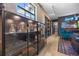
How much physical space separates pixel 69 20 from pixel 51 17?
38cm

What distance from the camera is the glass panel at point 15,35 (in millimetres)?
1870

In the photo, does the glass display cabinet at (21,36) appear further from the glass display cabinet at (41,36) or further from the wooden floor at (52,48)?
the wooden floor at (52,48)

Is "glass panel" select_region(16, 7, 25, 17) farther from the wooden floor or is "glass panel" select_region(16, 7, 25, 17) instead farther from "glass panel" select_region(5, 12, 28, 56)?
the wooden floor

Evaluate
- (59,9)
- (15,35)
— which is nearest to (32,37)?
(15,35)

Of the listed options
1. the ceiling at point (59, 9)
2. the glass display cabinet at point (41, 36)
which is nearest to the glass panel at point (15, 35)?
the glass display cabinet at point (41, 36)

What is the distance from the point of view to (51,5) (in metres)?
2.24

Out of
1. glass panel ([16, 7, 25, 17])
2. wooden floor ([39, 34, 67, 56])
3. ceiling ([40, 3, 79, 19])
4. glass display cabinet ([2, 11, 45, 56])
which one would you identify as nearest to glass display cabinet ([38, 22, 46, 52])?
glass display cabinet ([2, 11, 45, 56])

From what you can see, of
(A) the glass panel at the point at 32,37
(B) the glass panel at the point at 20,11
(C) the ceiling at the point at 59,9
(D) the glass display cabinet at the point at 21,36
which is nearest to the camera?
(D) the glass display cabinet at the point at 21,36

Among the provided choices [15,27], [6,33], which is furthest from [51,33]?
[6,33]

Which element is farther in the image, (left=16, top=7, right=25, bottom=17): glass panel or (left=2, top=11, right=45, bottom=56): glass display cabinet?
(left=16, top=7, right=25, bottom=17): glass panel

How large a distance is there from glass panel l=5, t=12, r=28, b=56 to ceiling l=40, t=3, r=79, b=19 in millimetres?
558

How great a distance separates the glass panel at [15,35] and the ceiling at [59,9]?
56 cm

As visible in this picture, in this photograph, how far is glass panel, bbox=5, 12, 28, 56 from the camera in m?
1.87

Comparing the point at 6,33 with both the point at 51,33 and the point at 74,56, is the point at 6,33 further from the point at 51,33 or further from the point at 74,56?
the point at 74,56
